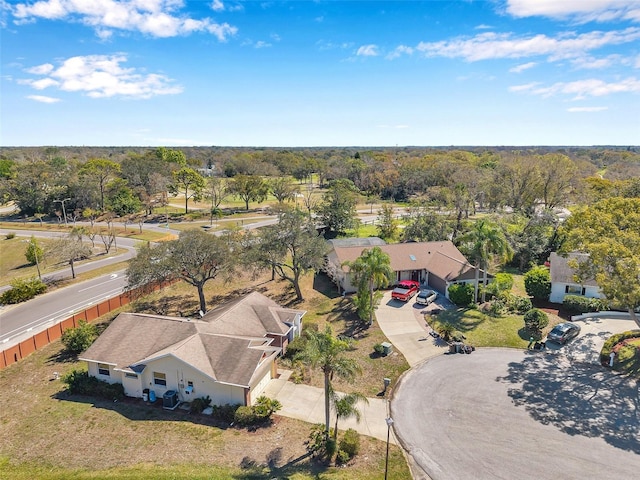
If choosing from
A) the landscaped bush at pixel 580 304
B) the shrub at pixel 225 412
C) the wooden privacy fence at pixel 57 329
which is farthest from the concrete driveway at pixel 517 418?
the wooden privacy fence at pixel 57 329

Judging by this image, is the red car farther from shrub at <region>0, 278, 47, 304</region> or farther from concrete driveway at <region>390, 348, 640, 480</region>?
shrub at <region>0, 278, 47, 304</region>

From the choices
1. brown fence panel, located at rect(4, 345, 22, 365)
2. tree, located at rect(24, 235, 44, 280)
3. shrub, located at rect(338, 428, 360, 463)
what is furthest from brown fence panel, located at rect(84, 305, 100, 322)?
shrub, located at rect(338, 428, 360, 463)

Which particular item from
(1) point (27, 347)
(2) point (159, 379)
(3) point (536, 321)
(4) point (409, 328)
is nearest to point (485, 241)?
(3) point (536, 321)

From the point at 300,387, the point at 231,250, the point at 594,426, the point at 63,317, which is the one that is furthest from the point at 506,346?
the point at 63,317

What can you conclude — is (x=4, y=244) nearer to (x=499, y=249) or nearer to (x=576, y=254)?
(x=499, y=249)

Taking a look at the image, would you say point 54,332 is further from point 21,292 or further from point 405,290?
point 405,290
